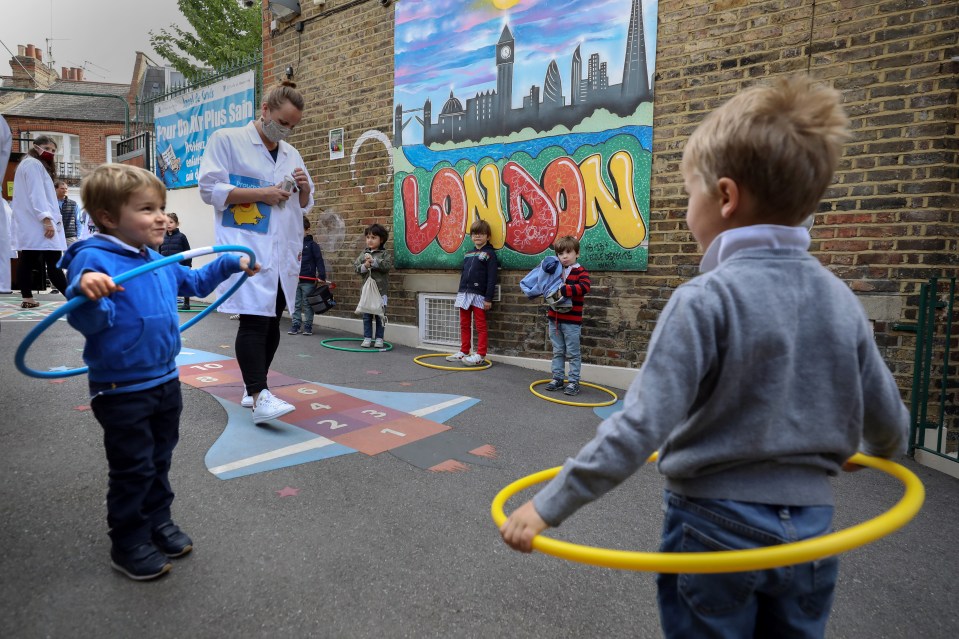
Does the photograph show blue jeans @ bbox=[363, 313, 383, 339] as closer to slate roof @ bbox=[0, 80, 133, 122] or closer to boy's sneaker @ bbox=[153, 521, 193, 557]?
boy's sneaker @ bbox=[153, 521, 193, 557]

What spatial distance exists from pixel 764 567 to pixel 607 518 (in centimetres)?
207

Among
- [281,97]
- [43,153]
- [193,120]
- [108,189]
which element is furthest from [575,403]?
[193,120]

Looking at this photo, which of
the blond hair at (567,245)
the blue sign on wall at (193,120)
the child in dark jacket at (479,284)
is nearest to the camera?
the blond hair at (567,245)

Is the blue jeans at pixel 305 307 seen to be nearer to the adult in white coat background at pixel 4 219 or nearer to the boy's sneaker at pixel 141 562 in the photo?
the adult in white coat background at pixel 4 219

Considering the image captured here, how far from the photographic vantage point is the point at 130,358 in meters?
2.34

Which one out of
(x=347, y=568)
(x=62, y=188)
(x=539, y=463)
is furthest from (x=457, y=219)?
(x=62, y=188)

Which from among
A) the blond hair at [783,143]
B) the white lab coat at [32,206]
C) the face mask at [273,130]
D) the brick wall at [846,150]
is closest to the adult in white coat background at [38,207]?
the white lab coat at [32,206]

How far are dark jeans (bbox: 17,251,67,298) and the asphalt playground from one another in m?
3.74

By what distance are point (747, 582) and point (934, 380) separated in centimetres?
463

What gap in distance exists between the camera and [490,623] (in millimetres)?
2193

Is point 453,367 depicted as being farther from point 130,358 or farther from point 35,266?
point 35,266

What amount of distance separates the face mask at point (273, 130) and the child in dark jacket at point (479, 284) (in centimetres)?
317

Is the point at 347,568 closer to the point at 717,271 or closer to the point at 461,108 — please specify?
the point at 717,271

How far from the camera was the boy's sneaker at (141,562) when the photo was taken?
2.33m
